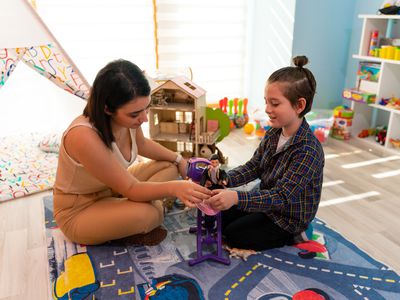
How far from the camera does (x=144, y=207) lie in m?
1.43

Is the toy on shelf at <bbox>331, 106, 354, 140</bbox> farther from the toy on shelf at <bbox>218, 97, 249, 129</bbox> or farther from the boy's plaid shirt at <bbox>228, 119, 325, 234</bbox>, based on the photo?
the boy's plaid shirt at <bbox>228, 119, 325, 234</bbox>

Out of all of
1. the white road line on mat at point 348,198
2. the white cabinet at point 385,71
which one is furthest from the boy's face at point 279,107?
the white cabinet at point 385,71

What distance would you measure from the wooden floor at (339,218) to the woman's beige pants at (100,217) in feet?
0.60

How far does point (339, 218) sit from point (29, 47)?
1.83 metres

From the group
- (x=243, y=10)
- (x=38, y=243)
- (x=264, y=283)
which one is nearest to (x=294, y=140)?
(x=264, y=283)

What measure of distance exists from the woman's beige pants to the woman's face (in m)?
0.33

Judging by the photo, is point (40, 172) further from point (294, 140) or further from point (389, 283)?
point (389, 283)

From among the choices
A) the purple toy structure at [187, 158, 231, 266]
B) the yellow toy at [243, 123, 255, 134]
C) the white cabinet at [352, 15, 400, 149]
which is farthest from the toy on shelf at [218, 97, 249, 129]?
the purple toy structure at [187, 158, 231, 266]

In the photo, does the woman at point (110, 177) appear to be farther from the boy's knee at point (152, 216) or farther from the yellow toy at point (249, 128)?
the yellow toy at point (249, 128)

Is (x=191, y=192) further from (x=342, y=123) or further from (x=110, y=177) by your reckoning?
(x=342, y=123)

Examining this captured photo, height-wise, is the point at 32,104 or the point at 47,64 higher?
the point at 47,64

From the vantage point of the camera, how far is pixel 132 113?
4.24ft

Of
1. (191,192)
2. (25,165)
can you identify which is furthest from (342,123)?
(25,165)

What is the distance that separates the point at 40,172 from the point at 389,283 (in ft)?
6.27
